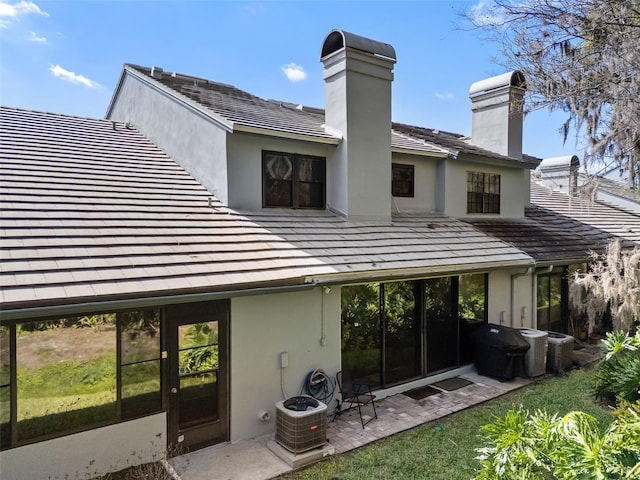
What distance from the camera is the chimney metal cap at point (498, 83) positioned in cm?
1342

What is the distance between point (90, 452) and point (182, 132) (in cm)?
673

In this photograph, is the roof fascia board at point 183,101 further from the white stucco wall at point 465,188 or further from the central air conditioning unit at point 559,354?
the central air conditioning unit at point 559,354

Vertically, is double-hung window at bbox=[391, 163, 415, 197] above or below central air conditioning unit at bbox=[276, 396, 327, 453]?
above

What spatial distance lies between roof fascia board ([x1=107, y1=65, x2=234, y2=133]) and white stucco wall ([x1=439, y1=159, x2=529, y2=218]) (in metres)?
6.24

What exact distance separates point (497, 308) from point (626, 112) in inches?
201

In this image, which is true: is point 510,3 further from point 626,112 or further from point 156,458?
point 156,458

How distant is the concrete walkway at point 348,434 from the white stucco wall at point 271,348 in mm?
444

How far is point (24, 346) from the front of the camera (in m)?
5.07

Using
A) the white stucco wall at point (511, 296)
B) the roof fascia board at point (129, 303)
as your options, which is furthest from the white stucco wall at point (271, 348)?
the white stucco wall at point (511, 296)

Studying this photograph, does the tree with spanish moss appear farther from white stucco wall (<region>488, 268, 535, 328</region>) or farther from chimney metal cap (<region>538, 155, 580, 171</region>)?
chimney metal cap (<region>538, 155, 580, 171</region>)

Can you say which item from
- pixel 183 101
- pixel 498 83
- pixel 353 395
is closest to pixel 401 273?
pixel 353 395

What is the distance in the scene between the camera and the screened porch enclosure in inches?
325

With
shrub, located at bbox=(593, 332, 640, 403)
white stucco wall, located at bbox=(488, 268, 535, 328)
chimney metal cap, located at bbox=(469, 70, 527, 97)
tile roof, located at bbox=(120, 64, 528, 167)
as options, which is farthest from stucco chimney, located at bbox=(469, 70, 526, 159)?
shrub, located at bbox=(593, 332, 640, 403)

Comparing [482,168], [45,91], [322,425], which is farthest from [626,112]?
[45,91]
